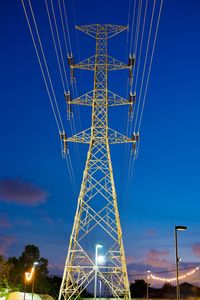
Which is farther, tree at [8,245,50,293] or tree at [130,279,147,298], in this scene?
tree at [130,279,147,298]

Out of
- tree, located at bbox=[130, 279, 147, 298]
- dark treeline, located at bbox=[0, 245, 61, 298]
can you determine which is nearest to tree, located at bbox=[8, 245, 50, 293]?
dark treeline, located at bbox=[0, 245, 61, 298]

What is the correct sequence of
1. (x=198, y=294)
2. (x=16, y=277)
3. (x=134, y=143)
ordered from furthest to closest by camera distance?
(x=198, y=294)
(x=16, y=277)
(x=134, y=143)

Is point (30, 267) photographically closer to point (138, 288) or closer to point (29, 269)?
point (29, 269)

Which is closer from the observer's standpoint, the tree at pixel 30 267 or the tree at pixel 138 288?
the tree at pixel 30 267

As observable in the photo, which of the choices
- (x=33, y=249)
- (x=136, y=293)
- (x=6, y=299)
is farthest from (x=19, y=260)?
(x=136, y=293)

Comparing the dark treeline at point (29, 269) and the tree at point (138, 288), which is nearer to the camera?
the dark treeline at point (29, 269)

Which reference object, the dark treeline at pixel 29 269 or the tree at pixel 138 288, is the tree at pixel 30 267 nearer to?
the dark treeline at pixel 29 269

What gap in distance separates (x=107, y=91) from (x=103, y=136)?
11.5 ft

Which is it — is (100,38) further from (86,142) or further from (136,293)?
(136,293)

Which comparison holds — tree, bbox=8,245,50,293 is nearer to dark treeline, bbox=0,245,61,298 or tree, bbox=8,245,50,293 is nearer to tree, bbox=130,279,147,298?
dark treeline, bbox=0,245,61,298

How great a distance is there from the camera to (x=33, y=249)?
3211 inches

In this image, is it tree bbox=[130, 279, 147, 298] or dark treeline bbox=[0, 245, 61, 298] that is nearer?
dark treeline bbox=[0, 245, 61, 298]

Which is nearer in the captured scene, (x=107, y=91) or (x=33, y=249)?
(x=107, y=91)

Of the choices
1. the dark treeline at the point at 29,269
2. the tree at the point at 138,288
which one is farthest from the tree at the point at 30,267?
the tree at the point at 138,288
